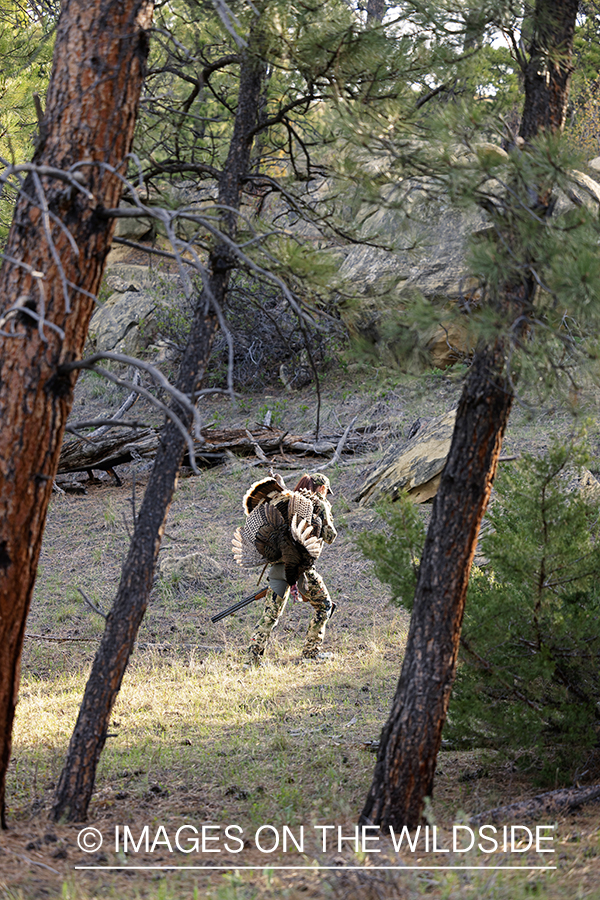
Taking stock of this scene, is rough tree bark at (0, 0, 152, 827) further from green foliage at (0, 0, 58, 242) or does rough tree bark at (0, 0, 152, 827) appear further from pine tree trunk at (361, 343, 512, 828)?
green foliage at (0, 0, 58, 242)

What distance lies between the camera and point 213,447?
43.3 ft

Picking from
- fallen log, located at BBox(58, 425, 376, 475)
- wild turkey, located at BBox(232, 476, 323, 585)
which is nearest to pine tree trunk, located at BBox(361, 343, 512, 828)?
wild turkey, located at BBox(232, 476, 323, 585)

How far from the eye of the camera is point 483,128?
3.72 m

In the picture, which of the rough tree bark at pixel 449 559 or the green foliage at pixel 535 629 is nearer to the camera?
the rough tree bark at pixel 449 559

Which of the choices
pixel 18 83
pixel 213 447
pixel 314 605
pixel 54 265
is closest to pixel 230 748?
pixel 314 605

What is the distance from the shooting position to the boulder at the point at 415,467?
34.1 ft

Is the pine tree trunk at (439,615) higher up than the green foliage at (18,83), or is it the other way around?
the green foliage at (18,83)

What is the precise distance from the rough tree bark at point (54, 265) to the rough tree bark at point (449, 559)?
6.41 feet

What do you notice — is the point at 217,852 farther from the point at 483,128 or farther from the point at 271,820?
the point at 483,128

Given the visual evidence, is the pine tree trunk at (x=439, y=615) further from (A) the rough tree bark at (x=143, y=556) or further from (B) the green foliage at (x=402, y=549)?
(A) the rough tree bark at (x=143, y=556)

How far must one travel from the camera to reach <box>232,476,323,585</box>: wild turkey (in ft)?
25.0

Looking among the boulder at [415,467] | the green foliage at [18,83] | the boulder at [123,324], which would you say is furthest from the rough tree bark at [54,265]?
the boulder at [123,324]

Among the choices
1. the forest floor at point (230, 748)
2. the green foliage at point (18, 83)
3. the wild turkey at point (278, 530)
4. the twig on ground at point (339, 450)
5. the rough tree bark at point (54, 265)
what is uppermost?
the green foliage at point (18, 83)

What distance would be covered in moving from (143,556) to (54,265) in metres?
1.91
